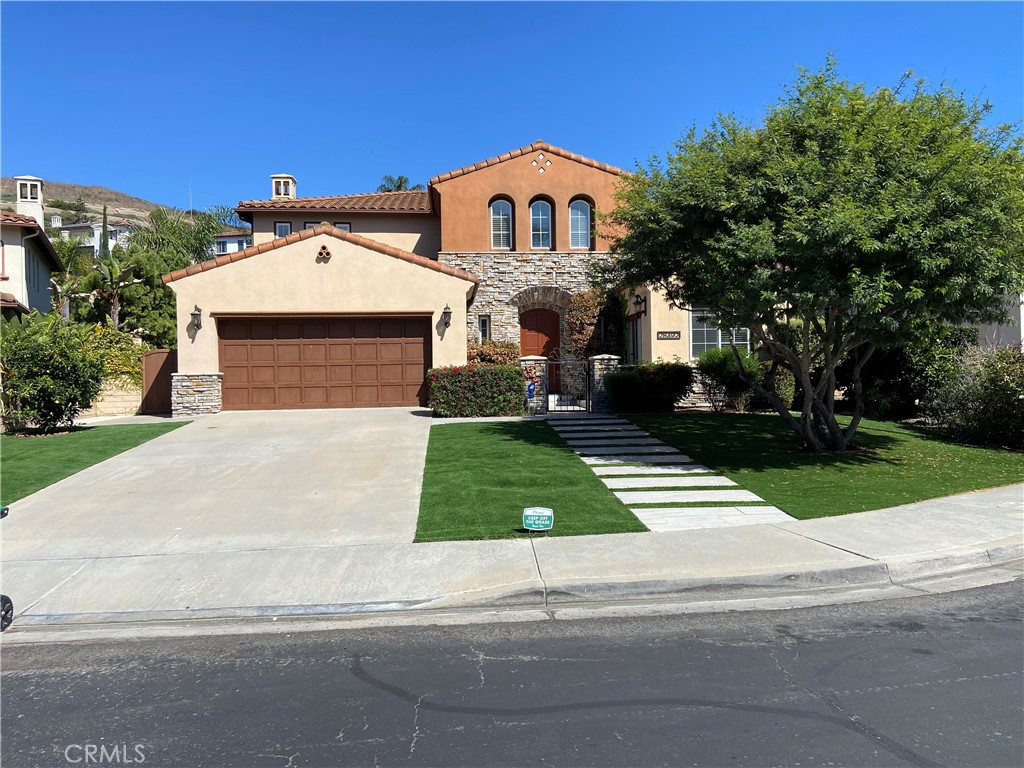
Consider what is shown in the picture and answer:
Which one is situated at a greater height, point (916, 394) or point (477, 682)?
point (916, 394)

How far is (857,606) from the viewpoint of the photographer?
19.1ft

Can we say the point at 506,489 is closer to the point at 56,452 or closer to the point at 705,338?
the point at 56,452

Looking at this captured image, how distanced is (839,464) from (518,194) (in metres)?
15.9

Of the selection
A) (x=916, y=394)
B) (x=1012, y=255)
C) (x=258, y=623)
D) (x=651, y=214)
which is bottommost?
(x=258, y=623)

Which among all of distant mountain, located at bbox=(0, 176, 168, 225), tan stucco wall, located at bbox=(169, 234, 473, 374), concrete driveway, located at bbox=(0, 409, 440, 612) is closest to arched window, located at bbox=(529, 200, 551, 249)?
tan stucco wall, located at bbox=(169, 234, 473, 374)

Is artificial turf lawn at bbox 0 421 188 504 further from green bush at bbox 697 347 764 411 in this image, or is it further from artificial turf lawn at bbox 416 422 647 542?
green bush at bbox 697 347 764 411

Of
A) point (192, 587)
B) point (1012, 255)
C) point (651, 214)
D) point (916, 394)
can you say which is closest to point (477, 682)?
point (192, 587)

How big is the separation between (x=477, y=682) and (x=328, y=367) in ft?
52.5

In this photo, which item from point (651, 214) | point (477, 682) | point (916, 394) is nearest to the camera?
point (477, 682)

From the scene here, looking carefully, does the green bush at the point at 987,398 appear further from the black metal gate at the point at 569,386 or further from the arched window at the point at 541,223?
the arched window at the point at 541,223

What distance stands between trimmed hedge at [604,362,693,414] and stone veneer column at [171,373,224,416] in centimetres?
1049

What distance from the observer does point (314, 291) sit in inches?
751

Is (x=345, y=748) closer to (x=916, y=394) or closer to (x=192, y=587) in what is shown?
(x=192, y=587)

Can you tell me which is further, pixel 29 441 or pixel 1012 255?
pixel 29 441
